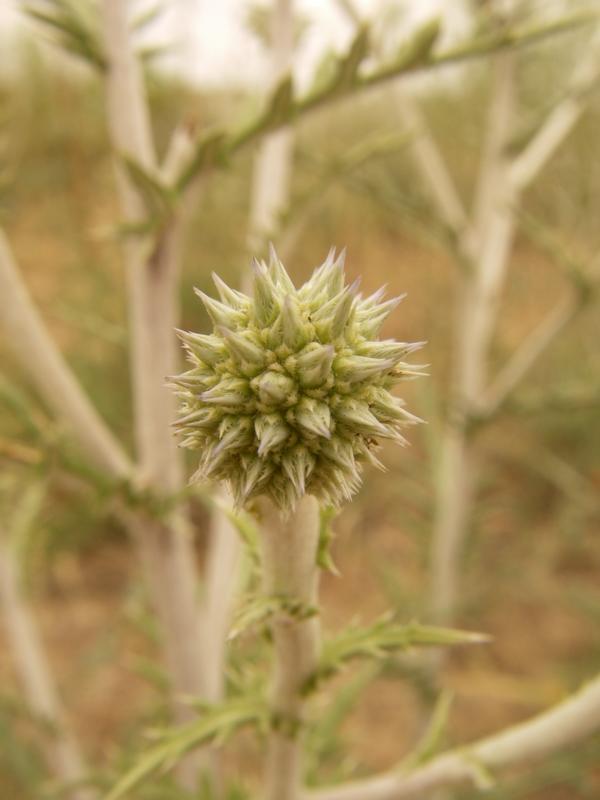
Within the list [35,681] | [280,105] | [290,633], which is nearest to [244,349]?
[290,633]

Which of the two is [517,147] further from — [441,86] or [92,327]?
[441,86]

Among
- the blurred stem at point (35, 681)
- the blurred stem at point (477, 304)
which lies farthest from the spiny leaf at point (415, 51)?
the blurred stem at point (35, 681)

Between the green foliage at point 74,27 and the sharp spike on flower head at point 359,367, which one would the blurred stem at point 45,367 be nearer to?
the green foliage at point 74,27

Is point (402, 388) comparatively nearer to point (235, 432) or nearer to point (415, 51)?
point (415, 51)

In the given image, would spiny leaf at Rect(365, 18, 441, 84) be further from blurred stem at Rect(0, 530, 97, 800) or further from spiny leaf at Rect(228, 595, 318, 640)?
blurred stem at Rect(0, 530, 97, 800)

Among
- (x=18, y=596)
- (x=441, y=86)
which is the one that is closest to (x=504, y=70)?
(x=441, y=86)

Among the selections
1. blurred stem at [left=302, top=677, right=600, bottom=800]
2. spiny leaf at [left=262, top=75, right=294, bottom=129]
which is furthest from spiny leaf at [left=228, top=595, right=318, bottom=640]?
spiny leaf at [left=262, top=75, right=294, bottom=129]
